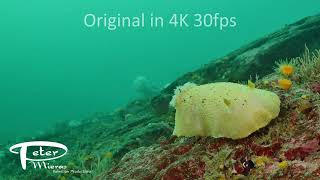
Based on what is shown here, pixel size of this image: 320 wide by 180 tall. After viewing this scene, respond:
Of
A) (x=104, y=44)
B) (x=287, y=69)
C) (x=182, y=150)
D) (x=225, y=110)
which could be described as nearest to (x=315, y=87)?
(x=287, y=69)

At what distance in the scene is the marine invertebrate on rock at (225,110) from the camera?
2.76 meters

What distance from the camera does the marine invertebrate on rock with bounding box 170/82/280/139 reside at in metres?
2.76

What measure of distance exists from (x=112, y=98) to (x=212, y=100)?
93881 mm

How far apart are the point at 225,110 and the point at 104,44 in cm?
15896

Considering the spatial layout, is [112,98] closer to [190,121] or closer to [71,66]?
[71,66]

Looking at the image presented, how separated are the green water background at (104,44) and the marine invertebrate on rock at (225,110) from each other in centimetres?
9326

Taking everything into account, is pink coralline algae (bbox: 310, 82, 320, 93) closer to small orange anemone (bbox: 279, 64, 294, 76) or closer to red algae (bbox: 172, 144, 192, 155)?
small orange anemone (bbox: 279, 64, 294, 76)

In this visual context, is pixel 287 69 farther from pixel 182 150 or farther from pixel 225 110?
pixel 182 150

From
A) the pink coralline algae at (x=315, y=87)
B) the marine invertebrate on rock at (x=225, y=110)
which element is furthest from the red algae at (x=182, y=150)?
the pink coralline algae at (x=315, y=87)

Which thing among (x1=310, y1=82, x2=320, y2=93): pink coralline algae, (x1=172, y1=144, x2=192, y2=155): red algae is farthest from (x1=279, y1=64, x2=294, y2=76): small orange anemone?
(x1=172, y1=144, x2=192, y2=155): red algae

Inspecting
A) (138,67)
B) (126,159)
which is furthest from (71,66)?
(126,159)

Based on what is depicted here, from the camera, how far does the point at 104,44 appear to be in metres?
159

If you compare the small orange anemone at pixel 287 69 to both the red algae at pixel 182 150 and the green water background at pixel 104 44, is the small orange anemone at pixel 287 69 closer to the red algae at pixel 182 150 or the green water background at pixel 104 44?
the red algae at pixel 182 150

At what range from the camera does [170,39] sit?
144m
